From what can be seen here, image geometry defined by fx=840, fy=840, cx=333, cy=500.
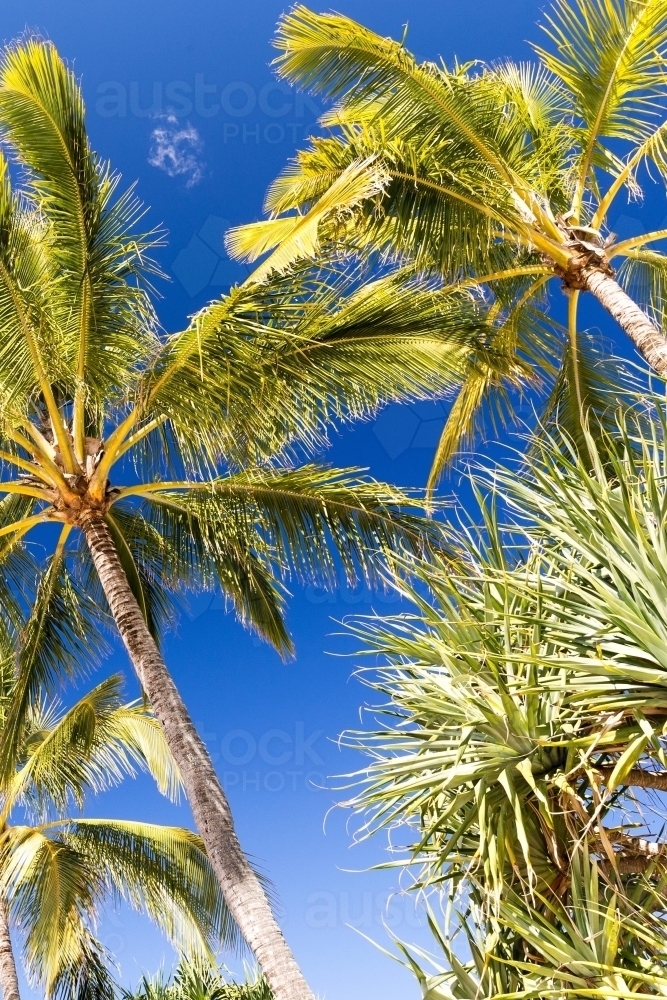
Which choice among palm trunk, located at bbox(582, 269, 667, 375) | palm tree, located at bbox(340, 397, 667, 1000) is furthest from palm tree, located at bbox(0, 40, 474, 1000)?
palm tree, located at bbox(340, 397, 667, 1000)

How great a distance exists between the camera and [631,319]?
20.8ft

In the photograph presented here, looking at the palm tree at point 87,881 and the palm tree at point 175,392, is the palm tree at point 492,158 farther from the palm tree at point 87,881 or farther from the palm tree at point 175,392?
the palm tree at point 87,881

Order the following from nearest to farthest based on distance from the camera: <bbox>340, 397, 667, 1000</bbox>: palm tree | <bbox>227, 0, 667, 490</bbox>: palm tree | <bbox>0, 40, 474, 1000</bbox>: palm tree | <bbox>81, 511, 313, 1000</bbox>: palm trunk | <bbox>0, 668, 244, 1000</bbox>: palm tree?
<bbox>340, 397, 667, 1000</bbox>: palm tree < <bbox>81, 511, 313, 1000</bbox>: palm trunk < <bbox>0, 40, 474, 1000</bbox>: palm tree < <bbox>227, 0, 667, 490</bbox>: palm tree < <bbox>0, 668, 244, 1000</bbox>: palm tree

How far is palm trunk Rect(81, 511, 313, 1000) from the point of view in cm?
475

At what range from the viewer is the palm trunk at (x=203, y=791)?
4.75m

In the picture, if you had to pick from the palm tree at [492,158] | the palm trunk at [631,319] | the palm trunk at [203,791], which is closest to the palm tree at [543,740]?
the palm trunk at [203,791]

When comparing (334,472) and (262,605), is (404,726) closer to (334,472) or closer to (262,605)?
(334,472)

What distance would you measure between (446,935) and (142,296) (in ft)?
16.2

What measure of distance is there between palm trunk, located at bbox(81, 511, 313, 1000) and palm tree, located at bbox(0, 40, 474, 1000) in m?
0.01

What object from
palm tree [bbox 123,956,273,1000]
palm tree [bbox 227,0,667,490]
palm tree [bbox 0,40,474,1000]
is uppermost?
palm tree [bbox 227,0,667,490]

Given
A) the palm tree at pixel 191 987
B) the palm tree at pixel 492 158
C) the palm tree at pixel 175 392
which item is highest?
the palm tree at pixel 492 158

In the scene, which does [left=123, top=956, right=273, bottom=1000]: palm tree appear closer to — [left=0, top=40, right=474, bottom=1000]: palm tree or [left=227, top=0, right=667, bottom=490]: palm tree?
[left=0, top=40, right=474, bottom=1000]: palm tree

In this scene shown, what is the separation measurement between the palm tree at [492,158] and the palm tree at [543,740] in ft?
11.4

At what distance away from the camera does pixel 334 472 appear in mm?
7160
